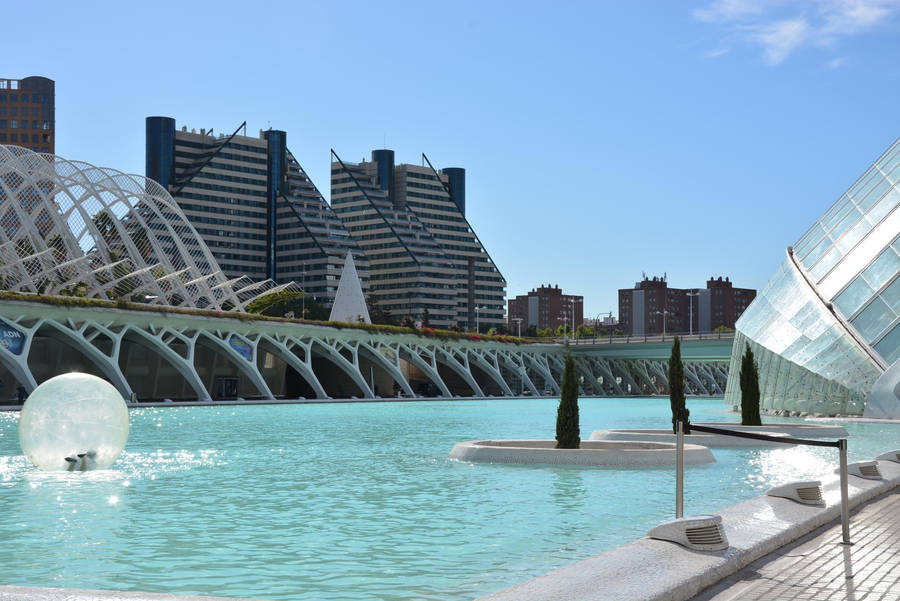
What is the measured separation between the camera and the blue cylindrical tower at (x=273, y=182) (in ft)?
545

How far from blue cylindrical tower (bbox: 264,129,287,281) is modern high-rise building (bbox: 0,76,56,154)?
106 feet

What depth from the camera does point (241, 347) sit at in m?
62.9

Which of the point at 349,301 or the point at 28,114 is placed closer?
the point at 349,301

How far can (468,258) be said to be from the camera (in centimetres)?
19600

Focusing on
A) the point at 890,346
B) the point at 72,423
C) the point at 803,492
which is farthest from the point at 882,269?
the point at 72,423

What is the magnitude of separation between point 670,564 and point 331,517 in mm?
5793

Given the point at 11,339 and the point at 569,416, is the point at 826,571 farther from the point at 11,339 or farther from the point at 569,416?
the point at 11,339

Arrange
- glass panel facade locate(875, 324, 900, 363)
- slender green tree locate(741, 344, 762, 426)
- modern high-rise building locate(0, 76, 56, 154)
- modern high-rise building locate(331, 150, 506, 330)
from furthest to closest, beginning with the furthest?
modern high-rise building locate(331, 150, 506, 330) < modern high-rise building locate(0, 76, 56, 154) < glass panel facade locate(875, 324, 900, 363) < slender green tree locate(741, 344, 762, 426)

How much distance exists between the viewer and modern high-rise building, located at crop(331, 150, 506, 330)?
17700 centimetres

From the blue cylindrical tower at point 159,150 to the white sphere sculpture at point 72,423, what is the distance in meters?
153

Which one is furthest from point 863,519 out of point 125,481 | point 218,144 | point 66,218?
point 218,144

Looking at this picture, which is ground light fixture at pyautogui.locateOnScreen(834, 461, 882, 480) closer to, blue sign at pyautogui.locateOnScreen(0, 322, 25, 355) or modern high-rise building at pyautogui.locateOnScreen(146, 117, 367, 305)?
blue sign at pyautogui.locateOnScreen(0, 322, 25, 355)

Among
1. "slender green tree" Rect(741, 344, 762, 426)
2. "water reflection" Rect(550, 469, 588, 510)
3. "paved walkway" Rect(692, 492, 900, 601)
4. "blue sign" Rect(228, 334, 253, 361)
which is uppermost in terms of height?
"blue sign" Rect(228, 334, 253, 361)

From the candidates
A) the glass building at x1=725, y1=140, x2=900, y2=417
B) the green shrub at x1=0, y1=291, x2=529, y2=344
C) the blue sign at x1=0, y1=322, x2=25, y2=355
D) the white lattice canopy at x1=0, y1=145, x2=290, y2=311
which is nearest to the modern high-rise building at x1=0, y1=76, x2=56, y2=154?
the white lattice canopy at x1=0, y1=145, x2=290, y2=311
